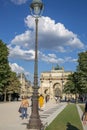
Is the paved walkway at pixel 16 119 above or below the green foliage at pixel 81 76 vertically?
below

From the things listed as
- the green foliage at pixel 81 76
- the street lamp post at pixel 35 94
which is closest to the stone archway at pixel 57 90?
the green foliage at pixel 81 76

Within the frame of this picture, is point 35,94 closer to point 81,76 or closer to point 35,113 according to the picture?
point 35,113

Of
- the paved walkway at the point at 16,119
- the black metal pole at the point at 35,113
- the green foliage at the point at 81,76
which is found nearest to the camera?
the black metal pole at the point at 35,113

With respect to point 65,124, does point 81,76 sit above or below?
above

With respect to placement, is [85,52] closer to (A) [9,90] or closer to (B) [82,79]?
(B) [82,79]

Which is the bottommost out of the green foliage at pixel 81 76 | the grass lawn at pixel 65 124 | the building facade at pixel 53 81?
the grass lawn at pixel 65 124

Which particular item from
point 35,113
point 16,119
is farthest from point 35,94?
point 16,119

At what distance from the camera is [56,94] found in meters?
174

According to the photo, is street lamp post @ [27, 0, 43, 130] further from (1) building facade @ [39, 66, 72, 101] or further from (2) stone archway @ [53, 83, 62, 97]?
(2) stone archway @ [53, 83, 62, 97]

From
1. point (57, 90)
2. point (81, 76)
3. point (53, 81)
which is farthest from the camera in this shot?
point (57, 90)

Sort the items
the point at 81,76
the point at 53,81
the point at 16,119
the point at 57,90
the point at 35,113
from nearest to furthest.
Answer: the point at 35,113 → the point at 16,119 → the point at 81,76 → the point at 53,81 → the point at 57,90

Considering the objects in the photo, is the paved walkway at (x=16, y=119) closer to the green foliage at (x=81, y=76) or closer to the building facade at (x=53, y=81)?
the green foliage at (x=81, y=76)

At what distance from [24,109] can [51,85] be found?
148 metres

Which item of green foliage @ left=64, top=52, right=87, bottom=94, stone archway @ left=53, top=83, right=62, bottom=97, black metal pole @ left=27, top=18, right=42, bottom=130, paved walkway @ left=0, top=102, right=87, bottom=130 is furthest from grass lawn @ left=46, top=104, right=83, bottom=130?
stone archway @ left=53, top=83, right=62, bottom=97
